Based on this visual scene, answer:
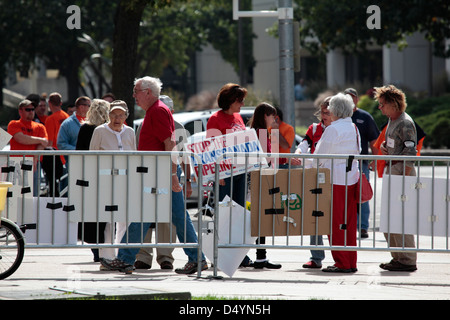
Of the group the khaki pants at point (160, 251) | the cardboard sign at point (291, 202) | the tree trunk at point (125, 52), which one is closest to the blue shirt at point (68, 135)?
the khaki pants at point (160, 251)

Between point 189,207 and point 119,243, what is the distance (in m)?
7.18

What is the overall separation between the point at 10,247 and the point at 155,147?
1638mm

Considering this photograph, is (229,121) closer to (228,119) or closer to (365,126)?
(228,119)

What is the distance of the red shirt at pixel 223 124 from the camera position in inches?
365

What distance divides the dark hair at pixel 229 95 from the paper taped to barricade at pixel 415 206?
1.72 m

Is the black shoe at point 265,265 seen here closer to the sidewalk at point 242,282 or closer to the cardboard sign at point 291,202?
the sidewalk at point 242,282

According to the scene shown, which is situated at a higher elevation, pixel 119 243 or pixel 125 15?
pixel 125 15

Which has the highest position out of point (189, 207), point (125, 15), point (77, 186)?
point (125, 15)

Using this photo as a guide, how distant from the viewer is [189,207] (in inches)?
630

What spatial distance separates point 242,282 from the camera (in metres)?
8.23

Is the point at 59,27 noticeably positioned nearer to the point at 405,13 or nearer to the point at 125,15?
the point at 405,13
